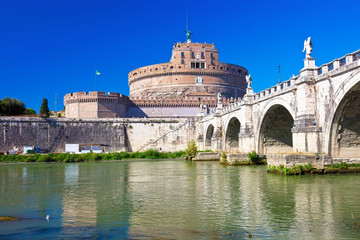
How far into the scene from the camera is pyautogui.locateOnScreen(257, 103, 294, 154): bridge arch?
87.2ft

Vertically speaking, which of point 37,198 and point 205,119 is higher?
point 205,119

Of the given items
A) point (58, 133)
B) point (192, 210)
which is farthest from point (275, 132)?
point (58, 133)

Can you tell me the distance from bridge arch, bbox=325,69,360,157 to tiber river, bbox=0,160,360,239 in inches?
63.7

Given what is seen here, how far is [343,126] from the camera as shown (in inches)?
700

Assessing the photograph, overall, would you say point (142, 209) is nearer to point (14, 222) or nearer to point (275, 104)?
point (14, 222)

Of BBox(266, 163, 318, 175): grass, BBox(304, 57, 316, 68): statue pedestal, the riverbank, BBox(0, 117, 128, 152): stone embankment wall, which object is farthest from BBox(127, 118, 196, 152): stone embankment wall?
the riverbank

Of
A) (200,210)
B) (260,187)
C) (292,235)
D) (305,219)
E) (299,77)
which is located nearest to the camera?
Answer: (292,235)

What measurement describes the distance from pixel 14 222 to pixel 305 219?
7902 millimetres

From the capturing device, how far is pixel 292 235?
8.05 metres

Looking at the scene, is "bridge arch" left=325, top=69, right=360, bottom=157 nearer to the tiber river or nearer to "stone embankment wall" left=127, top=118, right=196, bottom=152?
the tiber river

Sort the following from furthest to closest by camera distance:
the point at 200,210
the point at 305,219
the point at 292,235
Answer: the point at 200,210
the point at 305,219
the point at 292,235

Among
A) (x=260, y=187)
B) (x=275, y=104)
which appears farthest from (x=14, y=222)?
(x=275, y=104)

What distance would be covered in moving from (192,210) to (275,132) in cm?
1806

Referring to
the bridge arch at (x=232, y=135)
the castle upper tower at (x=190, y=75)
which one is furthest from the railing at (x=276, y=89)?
the castle upper tower at (x=190, y=75)
